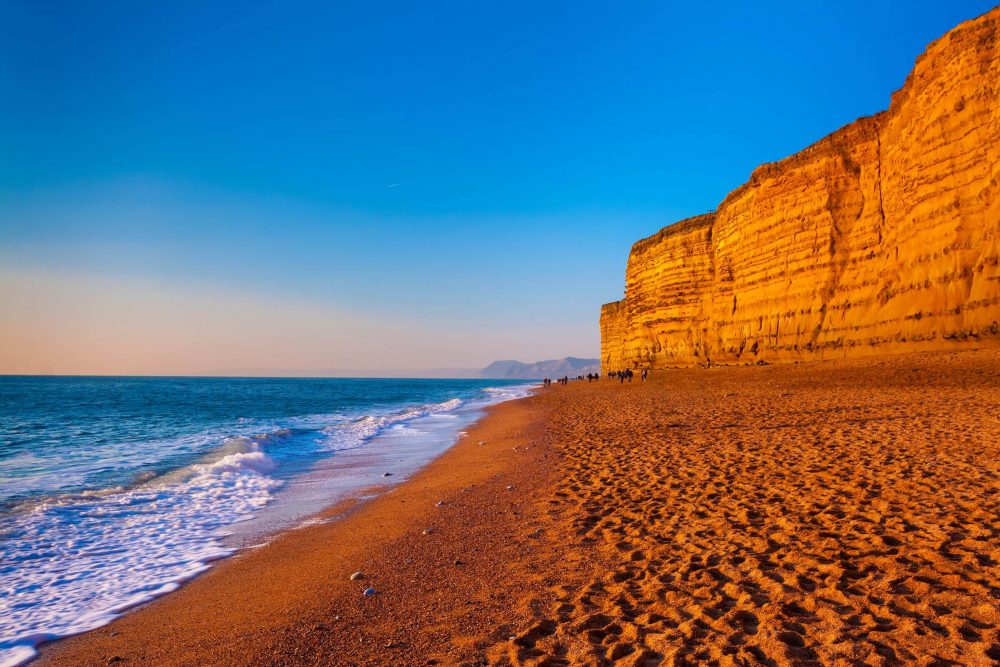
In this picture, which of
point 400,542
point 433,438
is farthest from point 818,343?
point 400,542

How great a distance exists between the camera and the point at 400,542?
22.8ft

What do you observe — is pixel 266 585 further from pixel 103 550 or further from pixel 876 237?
pixel 876 237

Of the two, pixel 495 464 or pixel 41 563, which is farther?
pixel 495 464

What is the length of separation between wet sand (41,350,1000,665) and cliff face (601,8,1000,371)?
15.0 meters

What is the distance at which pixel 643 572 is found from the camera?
16.9 ft

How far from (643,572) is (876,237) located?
3133 cm

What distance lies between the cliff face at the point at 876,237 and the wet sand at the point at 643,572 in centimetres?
1497

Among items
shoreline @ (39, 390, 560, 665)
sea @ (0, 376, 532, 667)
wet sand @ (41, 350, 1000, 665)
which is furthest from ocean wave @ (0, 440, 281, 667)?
wet sand @ (41, 350, 1000, 665)

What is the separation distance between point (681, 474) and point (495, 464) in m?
5.02

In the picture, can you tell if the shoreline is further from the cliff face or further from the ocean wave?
the cliff face

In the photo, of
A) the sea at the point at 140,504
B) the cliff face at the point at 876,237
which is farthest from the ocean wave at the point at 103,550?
the cliff face at the point at 876,237

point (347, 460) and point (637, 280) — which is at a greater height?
point (637, 280)

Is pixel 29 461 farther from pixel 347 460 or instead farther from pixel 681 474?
pixel 681 474

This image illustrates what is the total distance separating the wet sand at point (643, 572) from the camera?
382 cm
